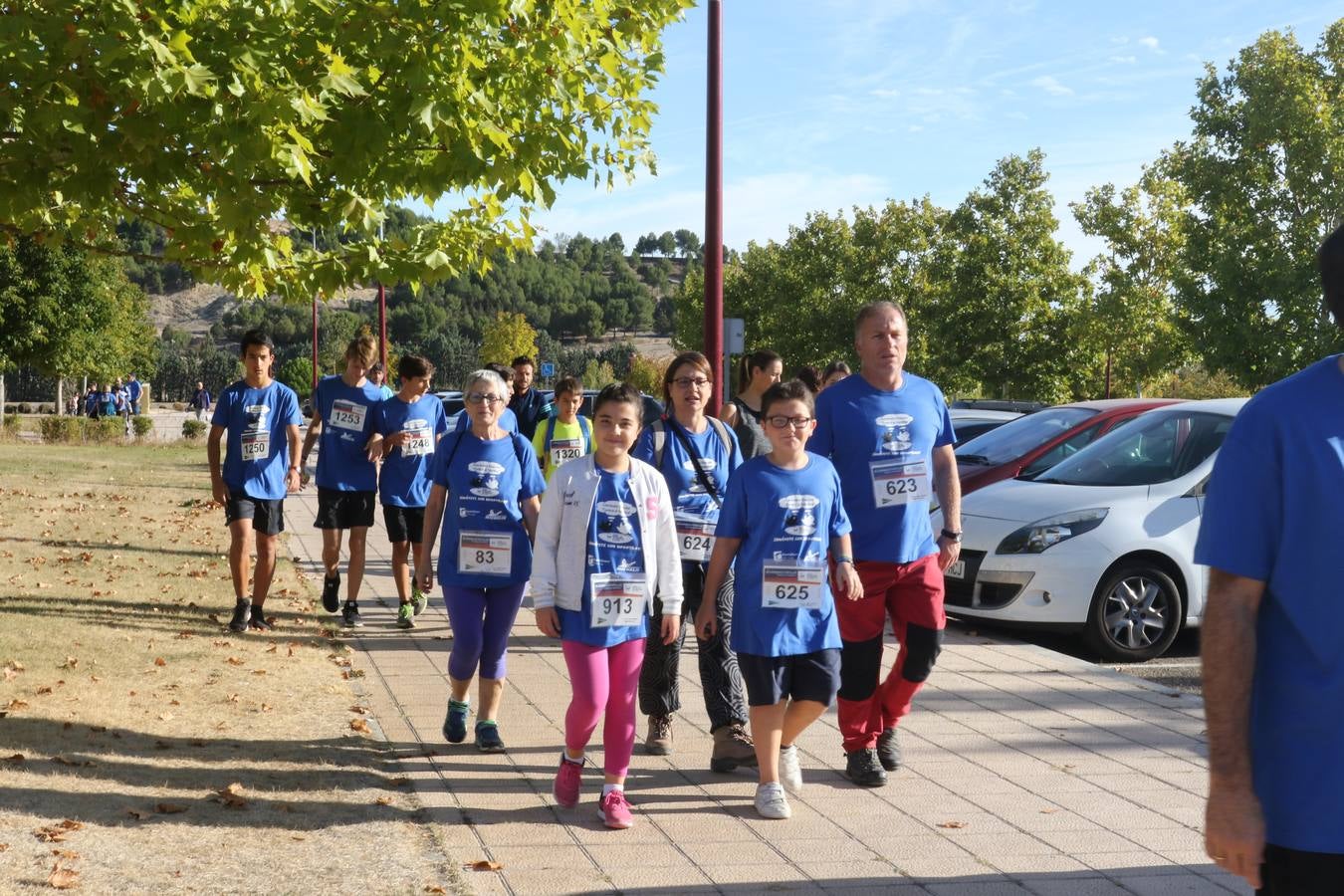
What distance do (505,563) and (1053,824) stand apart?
2614mm

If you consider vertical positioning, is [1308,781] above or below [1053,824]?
above

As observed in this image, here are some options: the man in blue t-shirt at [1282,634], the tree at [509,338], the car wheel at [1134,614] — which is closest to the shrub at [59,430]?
the car wheel at [1134,614]

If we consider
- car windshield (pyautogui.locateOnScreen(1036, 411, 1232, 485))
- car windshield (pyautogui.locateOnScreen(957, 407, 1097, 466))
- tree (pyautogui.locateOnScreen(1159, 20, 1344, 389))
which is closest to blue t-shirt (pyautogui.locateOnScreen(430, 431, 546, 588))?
car windshield (pyautogui.locateOnScreen(1036, 411, 1232, 485))

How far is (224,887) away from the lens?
4.54 m

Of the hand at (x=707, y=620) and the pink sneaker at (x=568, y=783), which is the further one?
the hand at (x=707, y=620)

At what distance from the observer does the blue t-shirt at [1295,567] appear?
7.39 feet

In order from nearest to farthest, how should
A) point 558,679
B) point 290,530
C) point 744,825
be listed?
point 744,825, point 558,679, point 290,530

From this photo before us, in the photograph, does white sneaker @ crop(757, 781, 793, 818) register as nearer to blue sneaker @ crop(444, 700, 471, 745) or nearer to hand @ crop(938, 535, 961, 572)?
hand @ crop(938, 535, 961, 572)

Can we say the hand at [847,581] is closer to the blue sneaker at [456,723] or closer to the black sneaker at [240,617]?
the blue sneaker at [456,723]

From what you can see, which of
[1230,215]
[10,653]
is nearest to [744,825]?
[10,653]

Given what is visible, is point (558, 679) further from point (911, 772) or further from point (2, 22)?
point (2, 22)

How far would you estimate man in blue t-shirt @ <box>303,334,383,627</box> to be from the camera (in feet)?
32.3

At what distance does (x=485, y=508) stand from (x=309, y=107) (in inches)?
76.7

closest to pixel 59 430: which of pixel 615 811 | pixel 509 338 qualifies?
pixel 615 811
